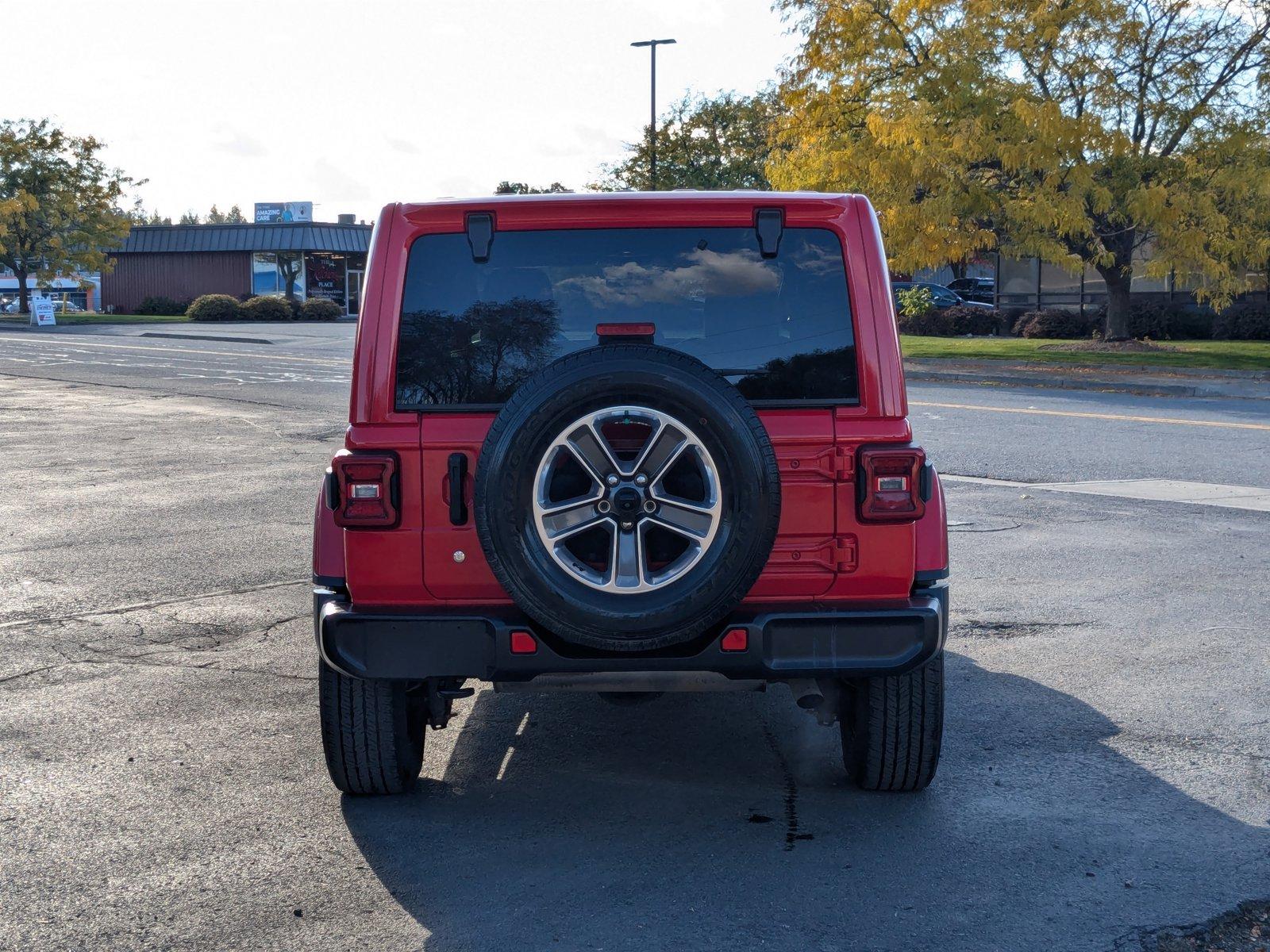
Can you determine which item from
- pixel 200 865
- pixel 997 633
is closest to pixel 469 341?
pixel 200 865

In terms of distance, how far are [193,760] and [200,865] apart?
980mm

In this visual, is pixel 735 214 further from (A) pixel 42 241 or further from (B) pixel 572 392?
(A) pixel 42 241

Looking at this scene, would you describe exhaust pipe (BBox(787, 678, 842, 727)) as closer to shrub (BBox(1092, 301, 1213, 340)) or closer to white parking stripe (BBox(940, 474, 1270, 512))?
white parking stripe (BBox(940, 474, 1270, 512))

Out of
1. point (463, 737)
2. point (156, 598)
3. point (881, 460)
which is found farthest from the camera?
point (156, 598)

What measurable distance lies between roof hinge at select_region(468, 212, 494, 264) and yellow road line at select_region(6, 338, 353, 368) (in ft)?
76.2

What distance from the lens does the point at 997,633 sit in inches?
264

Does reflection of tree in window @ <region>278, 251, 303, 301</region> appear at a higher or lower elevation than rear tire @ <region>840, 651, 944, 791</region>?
higher

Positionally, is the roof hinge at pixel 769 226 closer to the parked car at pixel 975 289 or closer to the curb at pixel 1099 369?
the curb at pixel 1099 369

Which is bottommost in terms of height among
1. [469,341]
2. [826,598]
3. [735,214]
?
[826,598]

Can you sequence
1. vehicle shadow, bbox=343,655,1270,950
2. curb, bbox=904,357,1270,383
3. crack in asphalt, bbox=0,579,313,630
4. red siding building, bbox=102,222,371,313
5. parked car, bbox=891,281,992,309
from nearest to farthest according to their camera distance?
vehicle shadow, bbox=343,655,1270,950, crack in asphalt, bbox=0,579,313,630, curb, bbox=904,357,1270,383, parked car, bbox=891,281,992,309, red siding building, bbox=102,222,371,313

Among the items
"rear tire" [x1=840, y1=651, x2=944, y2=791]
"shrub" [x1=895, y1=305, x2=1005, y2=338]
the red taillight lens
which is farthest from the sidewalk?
the red taillight lens

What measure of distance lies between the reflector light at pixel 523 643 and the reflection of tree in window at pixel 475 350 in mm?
701

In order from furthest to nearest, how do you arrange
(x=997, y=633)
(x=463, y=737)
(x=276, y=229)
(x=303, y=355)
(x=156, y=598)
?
(x=276, y=229)
(x=303, y=355)
(x=156, y=598)
(x=997, y=633)
(x=463, y=737)

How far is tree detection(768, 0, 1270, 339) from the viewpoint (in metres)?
23.8
